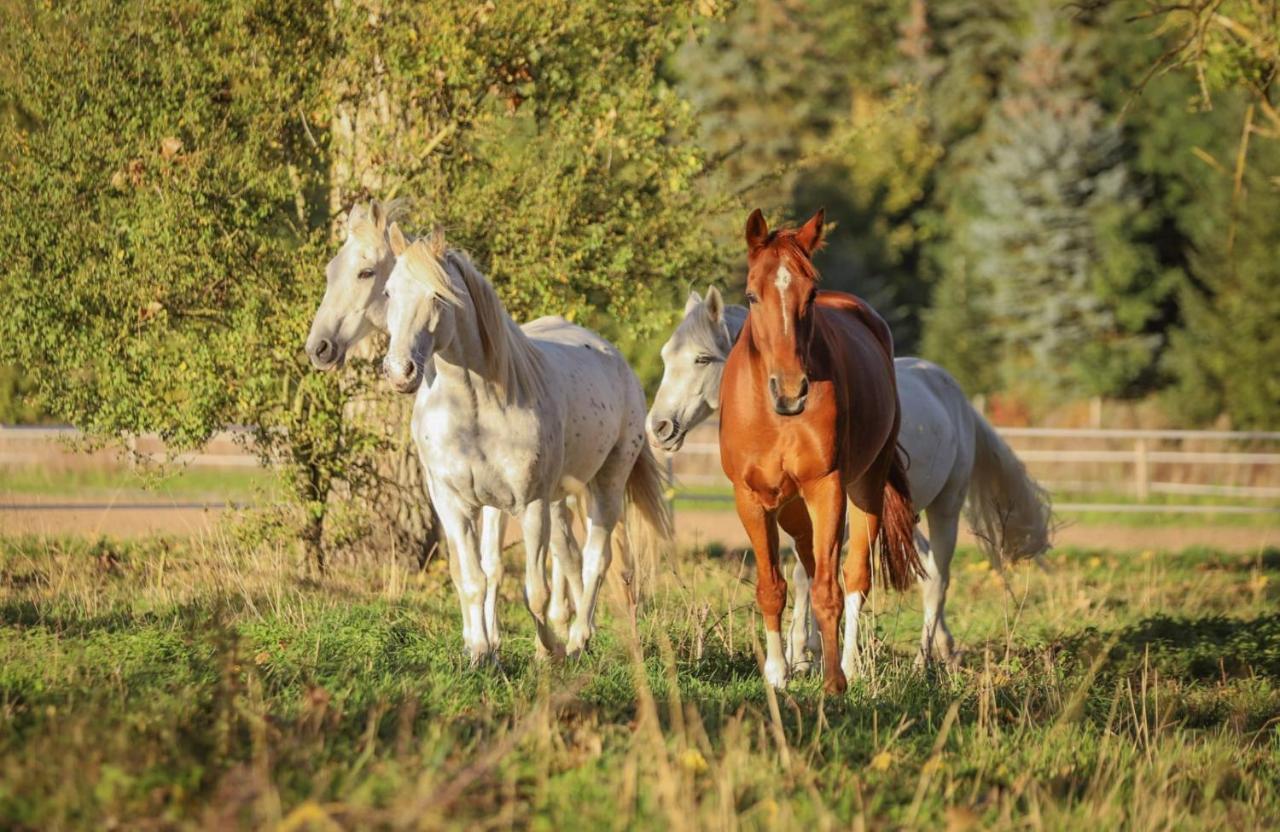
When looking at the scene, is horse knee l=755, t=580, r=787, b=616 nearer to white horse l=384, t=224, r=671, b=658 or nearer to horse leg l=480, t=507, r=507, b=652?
white horse l=384, t=224, r=671, b=658

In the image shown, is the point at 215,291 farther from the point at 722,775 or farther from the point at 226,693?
the point at 722,775

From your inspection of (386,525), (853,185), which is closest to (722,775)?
(386,525)

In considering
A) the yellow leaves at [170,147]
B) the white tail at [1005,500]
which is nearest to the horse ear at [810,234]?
the white tail at [1005,500]

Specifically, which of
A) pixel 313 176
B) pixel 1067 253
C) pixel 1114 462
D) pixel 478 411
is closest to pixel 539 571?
pixel 478 411

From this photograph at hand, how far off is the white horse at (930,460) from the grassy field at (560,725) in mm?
369

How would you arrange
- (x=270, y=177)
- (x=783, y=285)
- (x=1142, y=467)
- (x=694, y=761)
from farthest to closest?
1. (x=1142, y=467)
2. (x=270, y=177)
3. (x=783, y=285)
4. (x=694, y=761)

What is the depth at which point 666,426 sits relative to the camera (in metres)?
8.13

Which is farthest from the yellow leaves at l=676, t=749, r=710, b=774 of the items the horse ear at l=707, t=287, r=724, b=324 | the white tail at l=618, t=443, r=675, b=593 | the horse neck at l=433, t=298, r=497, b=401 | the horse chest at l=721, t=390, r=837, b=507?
the white tail at l=618, t=443, r=675, b=593

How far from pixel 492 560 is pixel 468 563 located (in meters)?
0.29

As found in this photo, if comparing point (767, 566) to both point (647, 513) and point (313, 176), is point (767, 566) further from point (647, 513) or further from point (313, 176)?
point (313, 176)

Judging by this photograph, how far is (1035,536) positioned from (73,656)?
264 inches

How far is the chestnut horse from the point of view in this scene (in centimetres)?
650

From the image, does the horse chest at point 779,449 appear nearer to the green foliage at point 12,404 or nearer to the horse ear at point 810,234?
the horse ear at point 810,234

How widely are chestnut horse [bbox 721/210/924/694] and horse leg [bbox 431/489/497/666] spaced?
139 centimetres
